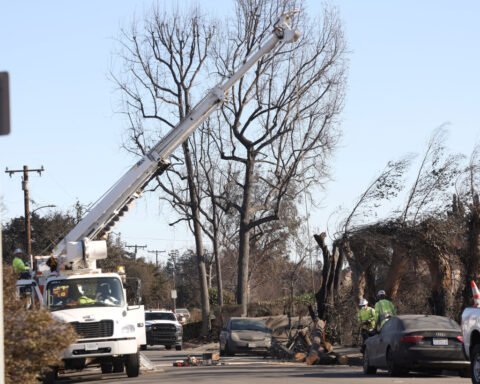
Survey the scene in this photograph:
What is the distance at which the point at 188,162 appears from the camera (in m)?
47.7

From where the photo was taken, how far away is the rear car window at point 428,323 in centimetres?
Answer: 1873

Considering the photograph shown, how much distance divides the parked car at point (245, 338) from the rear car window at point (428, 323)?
1299 centimetres

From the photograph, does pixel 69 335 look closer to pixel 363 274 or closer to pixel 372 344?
pixel 372 344

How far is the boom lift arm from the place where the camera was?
20.2m

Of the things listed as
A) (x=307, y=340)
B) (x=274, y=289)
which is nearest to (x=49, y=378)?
(x=307, y=340)

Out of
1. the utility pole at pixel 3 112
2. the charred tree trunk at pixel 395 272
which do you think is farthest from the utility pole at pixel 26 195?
the utility pole at pixel 3 112

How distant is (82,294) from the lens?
20172 millimetres

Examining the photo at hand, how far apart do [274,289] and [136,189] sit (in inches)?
2662

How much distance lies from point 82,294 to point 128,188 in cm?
312

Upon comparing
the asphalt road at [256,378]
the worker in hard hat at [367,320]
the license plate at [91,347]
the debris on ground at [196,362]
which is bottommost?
the asphalt road at [256,378]

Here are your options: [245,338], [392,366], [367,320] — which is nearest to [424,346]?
[392,366]

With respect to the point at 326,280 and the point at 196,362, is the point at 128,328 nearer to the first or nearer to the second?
the point at 196,362

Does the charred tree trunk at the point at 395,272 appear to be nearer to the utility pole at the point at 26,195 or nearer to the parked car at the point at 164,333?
the parked car at the point at 164,333

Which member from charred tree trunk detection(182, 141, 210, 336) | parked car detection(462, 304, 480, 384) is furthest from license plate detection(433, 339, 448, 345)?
charred tree trunk detection(182, 141, 210, 336)
